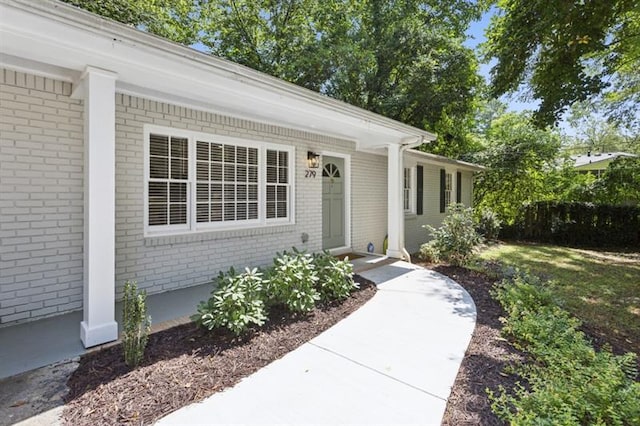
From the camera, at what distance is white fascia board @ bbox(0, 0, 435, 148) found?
2271 millimetres

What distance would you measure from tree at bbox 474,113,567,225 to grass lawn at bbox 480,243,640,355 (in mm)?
2628

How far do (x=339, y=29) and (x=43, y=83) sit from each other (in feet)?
38.0

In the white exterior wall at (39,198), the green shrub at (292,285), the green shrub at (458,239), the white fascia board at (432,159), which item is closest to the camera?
the white exterior wall at (39,198)

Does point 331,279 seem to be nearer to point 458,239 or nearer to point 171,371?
point 171,371

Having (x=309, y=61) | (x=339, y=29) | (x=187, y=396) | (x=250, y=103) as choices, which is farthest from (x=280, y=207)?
(x=339, y=29)

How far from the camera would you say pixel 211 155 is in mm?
4973

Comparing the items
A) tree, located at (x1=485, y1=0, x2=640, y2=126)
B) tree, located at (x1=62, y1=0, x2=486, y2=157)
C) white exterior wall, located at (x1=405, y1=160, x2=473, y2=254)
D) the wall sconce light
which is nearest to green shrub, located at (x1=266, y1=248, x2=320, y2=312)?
the wall sconce light

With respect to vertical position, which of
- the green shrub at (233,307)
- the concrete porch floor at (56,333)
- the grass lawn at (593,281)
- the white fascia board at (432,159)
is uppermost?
the white fascia board at (432,159)

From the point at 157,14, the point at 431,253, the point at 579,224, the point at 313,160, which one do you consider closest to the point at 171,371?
the point at 313,160

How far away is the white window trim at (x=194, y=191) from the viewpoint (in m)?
4.29

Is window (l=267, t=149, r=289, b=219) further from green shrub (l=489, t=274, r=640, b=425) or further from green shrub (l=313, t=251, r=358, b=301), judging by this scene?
green shrub (l=489, t=274, r=640, b=425)

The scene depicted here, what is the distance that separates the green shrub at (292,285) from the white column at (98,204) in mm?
1683

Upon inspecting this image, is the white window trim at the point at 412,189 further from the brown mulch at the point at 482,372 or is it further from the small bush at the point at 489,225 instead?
the brown mulch at the point at 482,372

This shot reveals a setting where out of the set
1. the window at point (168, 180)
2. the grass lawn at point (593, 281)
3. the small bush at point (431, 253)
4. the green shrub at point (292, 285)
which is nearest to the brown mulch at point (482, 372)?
the grass lawn at point (593, 281)
